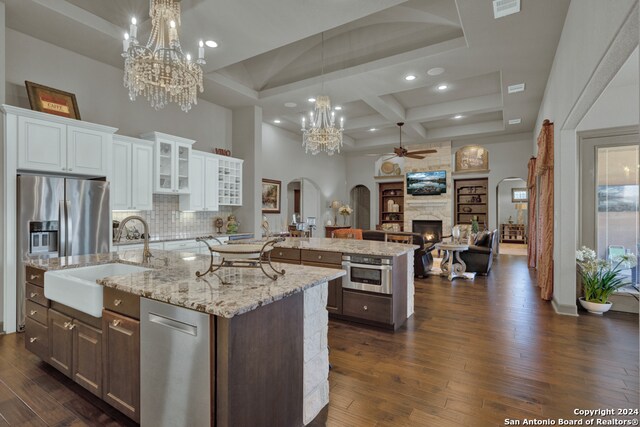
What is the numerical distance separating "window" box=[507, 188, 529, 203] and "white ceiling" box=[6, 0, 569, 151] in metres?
7.40

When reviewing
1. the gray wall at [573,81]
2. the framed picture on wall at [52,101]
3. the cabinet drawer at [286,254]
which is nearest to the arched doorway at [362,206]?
the gray wall at [573,81]

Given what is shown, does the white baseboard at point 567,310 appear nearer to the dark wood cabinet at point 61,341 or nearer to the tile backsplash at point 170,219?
the dark wood cabinet at point 61,341

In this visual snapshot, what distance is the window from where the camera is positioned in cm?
1343

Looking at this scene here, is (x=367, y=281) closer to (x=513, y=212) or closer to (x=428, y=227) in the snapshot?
(x=428, y=227)

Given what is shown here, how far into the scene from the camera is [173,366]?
1.57m

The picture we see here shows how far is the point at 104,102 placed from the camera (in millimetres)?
4719

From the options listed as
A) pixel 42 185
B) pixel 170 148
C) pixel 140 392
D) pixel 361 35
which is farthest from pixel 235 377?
pixel 361 35

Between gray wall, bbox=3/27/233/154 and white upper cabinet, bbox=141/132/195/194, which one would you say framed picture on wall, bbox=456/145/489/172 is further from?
white upper cabinet, bbox=141/132/195/194

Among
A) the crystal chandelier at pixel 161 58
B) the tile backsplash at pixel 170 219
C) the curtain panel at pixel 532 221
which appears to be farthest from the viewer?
the curtain panel at pixel 532 221

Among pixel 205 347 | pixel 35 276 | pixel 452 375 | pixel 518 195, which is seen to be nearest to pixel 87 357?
pixel 35 276

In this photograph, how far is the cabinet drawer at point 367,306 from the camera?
11.4 ft

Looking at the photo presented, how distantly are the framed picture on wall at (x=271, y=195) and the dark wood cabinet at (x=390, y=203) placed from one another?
14.6ft

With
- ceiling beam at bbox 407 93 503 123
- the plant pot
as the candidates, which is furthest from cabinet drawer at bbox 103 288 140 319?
ceiling beam at bbox 407 93 503 123

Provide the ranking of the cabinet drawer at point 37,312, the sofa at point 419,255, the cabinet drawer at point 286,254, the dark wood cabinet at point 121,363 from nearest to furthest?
the dark wood cabinet at point 121,363 → the cabinet drawer at point 37,312 → the cabinet drawer at point 286,254 → the sofa at point 419,255
